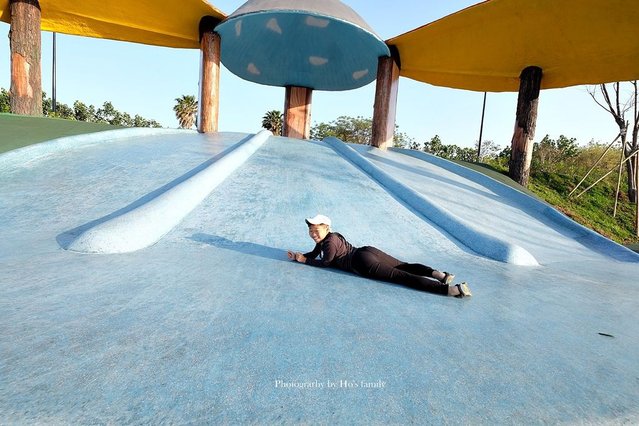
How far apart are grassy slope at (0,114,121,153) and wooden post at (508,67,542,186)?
9676 millimetres

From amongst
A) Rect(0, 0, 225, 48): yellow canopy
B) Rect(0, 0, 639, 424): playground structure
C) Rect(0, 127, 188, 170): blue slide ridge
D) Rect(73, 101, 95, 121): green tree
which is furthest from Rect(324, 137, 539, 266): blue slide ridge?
Rect(73, 101, 95, 121): green tree

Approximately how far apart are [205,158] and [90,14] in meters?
7.72

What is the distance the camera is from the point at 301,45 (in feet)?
35.5

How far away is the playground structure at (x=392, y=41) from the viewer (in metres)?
8.34

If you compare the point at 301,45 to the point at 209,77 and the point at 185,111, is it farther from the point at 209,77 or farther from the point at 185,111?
the point at 185,111

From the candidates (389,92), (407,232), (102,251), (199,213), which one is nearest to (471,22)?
(389,92)

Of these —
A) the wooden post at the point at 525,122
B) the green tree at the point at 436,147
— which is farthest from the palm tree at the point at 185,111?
the wooden post at the point at 525,122

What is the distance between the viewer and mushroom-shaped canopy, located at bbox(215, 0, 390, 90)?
28.9 ft

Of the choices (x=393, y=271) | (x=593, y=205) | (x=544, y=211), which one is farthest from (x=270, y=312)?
(x=593, y=205)

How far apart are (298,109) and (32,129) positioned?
837 centimetres

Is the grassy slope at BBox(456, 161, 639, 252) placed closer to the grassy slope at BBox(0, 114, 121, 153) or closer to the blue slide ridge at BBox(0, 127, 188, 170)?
the blue slide ridge at BBox(0, 127, 188, 170)

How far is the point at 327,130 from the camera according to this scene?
146 feet

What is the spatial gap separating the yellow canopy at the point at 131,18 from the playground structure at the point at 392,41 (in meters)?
0.03

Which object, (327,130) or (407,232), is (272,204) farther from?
(327,130)
